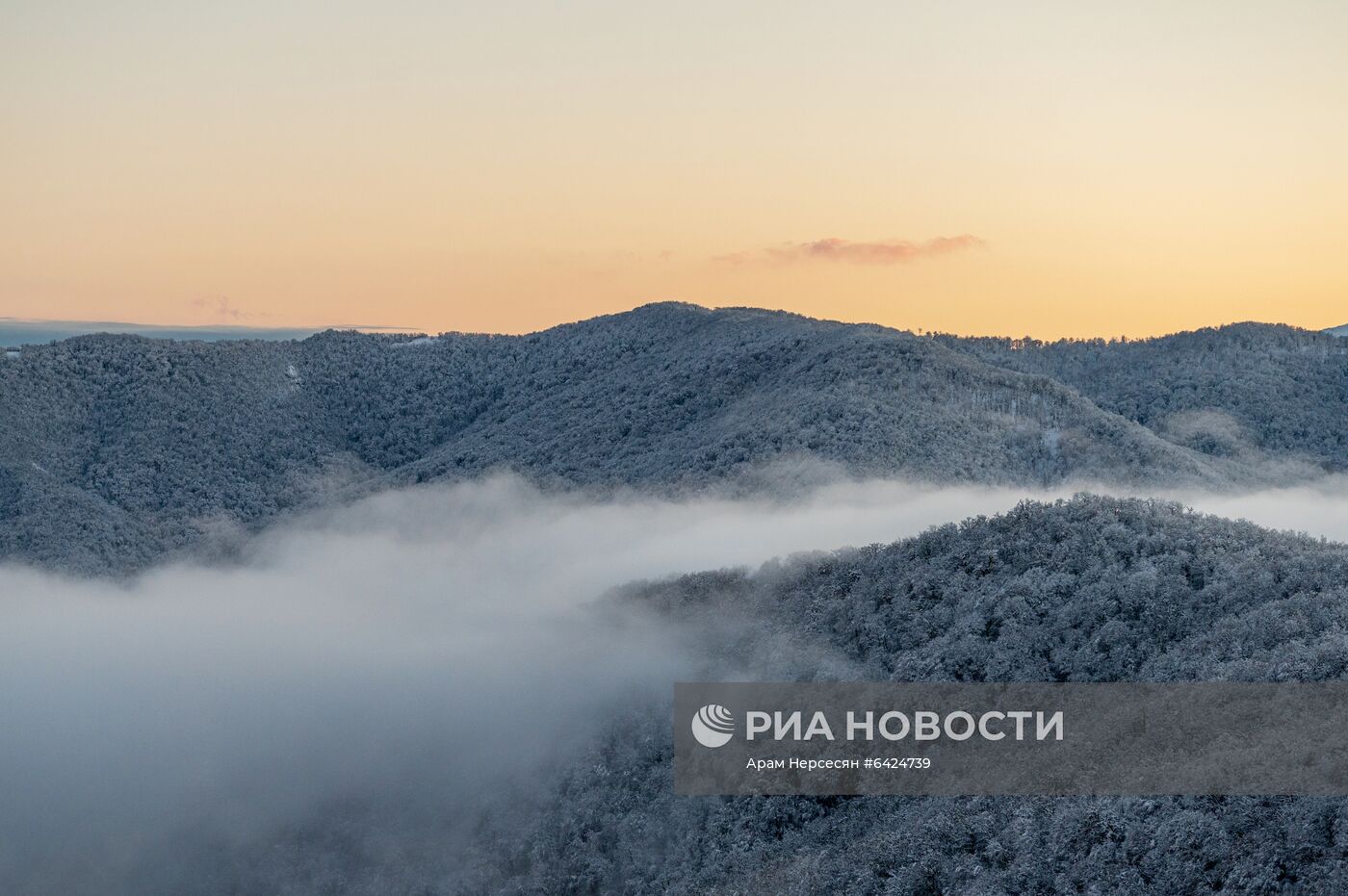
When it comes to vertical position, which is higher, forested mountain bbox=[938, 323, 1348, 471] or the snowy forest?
forested mountain bbox=[938, 323, 1348, 471]

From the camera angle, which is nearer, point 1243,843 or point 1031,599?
point 1243,843

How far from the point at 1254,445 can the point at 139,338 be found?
469 feet

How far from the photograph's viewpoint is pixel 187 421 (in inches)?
6590

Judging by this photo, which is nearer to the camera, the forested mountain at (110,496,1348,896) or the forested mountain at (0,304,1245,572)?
the forested mountain at (110,496,1348,896)

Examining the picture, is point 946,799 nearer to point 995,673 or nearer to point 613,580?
point 995,673

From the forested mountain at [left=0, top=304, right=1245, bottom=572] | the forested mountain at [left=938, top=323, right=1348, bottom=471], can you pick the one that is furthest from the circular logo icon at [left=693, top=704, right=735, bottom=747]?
the forested mountain at [left=938, top=323, right=1348, bottom=471]

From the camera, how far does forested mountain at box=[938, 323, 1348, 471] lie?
438ft

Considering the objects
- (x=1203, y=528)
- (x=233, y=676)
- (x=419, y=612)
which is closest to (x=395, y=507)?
(x=419, y=612)

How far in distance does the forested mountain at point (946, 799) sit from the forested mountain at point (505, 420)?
4283 cm

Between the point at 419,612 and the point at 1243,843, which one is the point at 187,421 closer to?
the point at 419,612

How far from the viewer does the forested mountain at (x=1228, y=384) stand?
134m

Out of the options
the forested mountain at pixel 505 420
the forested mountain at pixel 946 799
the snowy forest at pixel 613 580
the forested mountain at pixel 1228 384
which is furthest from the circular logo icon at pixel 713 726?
the forested mountain at pixel 1228 384

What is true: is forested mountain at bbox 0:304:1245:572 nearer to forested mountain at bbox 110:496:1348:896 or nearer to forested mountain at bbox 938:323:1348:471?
forested mountain at bbox 938:323:1348:471

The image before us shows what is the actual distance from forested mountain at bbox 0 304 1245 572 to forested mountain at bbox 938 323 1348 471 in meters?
14.7
